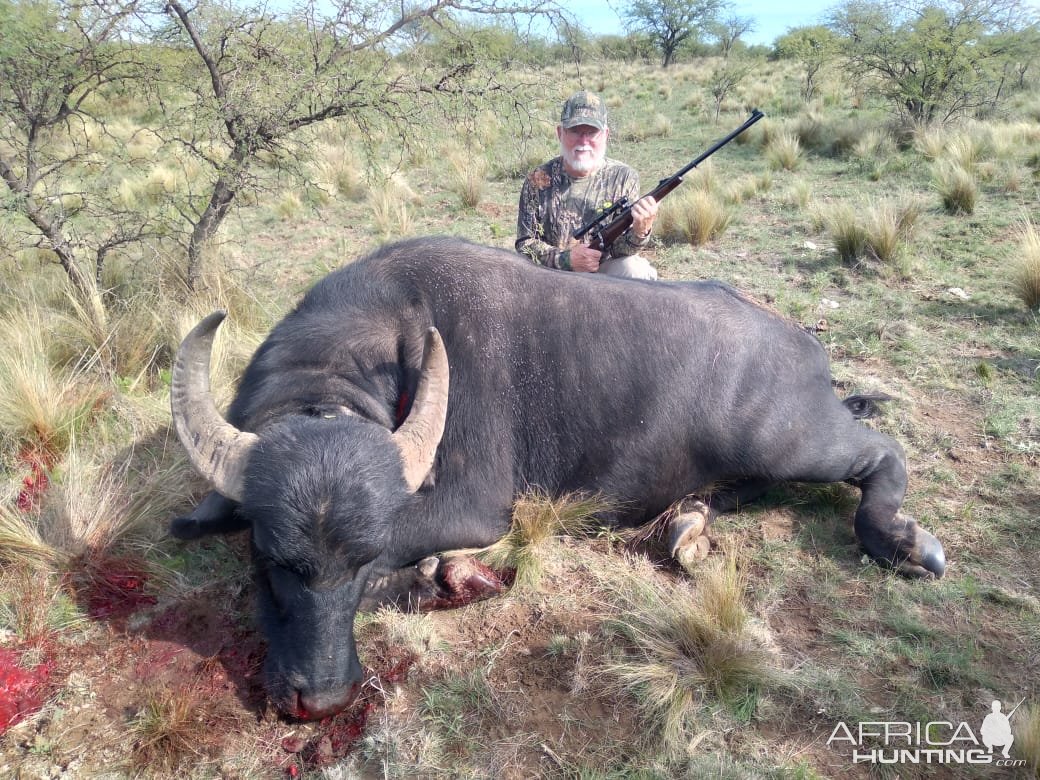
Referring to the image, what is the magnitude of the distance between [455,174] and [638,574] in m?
9.16

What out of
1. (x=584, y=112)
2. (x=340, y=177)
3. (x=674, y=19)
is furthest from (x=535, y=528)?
(x=674, y=19)

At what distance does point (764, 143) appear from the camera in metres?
13.8

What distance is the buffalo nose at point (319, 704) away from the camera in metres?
2.50

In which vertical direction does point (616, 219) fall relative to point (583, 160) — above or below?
below

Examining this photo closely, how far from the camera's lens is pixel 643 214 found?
5199mm

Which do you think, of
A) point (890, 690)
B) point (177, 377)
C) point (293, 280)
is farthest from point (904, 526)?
point (293, 280)

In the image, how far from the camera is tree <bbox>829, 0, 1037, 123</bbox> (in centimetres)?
1314

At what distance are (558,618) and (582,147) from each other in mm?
4186

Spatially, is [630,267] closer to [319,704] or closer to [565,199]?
[565,199]

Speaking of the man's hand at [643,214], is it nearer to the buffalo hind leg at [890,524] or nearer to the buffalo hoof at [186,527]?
the buffalo hind leg at [890,524]

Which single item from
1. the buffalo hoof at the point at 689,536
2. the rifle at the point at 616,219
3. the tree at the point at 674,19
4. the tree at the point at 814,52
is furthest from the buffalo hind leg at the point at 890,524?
the tree at the point at 674,19

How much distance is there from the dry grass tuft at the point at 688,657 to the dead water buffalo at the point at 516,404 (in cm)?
62

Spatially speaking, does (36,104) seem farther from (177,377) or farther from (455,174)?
(455,174)

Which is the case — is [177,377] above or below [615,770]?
above
